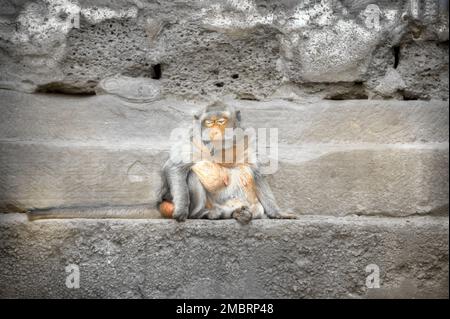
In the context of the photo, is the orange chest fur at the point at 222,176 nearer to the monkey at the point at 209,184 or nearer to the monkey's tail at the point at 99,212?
the monkey at the point at 209,184

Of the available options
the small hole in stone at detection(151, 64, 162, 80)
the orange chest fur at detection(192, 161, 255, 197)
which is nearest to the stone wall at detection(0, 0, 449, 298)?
the small hole in stone at detection(151, 64, 162, 80)

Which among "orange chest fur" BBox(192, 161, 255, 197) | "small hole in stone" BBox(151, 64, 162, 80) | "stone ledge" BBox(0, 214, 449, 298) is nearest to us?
"stone ledge" BBox(0, 214, 449, 298)

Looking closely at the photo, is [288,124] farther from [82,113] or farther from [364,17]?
[82,113]

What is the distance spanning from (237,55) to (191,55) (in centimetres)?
23

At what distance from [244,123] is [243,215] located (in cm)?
49

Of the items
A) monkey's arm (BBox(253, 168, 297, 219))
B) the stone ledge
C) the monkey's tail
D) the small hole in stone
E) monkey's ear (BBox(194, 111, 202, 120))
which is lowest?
the stone ledge

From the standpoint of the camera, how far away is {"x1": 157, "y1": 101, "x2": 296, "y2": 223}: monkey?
10.2ft

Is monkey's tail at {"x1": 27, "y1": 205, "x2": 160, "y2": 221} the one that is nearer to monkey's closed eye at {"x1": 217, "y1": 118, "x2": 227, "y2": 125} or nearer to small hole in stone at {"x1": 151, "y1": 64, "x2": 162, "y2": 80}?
monkey's closed eye at {"x1": 217, "y1": 118, "x2": 227, "y2": 125}

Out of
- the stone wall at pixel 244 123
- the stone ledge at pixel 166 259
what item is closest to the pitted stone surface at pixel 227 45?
the stone wall at pixel 244 123

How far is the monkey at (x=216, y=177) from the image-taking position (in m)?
3.10

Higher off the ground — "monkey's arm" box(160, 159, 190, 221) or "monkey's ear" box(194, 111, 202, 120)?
"monkey's ear" box(194, 111, 202, 120)

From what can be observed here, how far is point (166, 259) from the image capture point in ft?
9.96

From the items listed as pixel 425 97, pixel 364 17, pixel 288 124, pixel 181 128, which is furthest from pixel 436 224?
pixel 181 128

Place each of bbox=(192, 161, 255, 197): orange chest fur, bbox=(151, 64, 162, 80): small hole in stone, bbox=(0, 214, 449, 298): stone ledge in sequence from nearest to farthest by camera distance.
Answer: bbox=(0, 214, 449, 298): stone ledge, bbox=(192, 161, 255, 197): orange chest fur, bbox=(151, 64, 162, 80): small hole in stone
